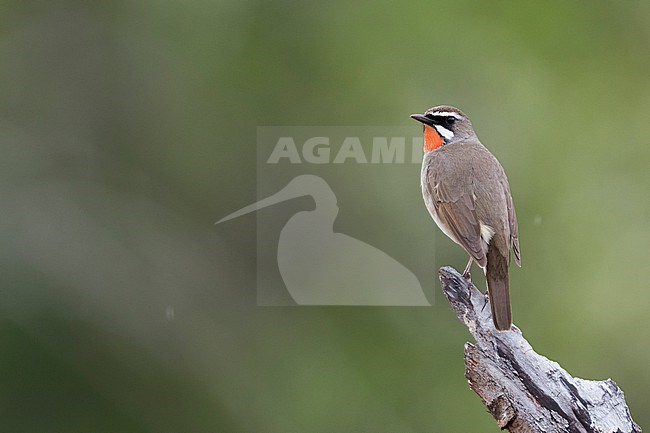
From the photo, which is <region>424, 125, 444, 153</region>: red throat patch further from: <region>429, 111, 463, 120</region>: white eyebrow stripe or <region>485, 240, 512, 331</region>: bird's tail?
<region>485, 240, 512, 331</region>: bird's tail

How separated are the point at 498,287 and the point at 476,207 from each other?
46 cm

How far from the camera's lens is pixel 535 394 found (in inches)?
135

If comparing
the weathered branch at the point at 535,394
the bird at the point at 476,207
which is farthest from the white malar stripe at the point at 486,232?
the weathered branch at the point at 535,394

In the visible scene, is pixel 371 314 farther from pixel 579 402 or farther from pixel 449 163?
pixel 579 402

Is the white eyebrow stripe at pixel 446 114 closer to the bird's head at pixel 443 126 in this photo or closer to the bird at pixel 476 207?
the bird's head at pixel 443 126

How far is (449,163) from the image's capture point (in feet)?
14.6

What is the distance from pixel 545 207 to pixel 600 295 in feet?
2.48

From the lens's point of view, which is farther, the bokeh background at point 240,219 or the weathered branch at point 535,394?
the bokeh background at point 240,219

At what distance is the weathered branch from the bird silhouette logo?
3145 millimetres

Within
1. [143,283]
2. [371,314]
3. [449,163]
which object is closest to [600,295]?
[371,314]

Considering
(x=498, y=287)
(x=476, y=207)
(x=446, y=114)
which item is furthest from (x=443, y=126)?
(x=498, y=287)

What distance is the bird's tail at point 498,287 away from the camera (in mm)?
3799

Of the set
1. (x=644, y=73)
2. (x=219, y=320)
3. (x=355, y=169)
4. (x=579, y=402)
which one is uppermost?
(x=644, y=73)

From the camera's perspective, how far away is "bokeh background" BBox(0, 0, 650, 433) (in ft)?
22.0
